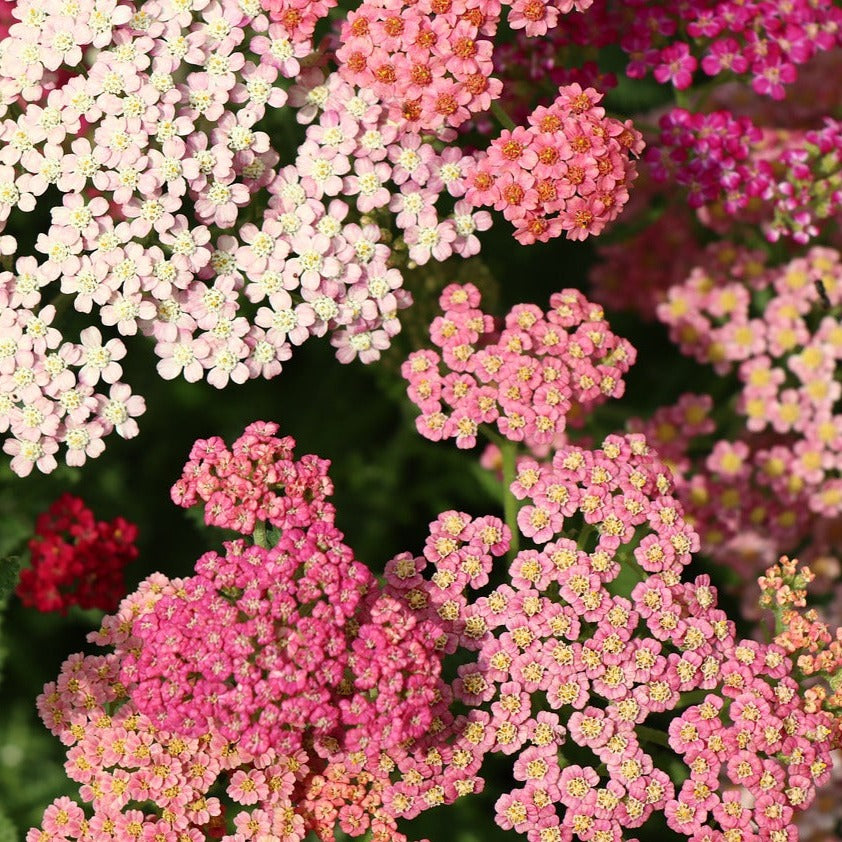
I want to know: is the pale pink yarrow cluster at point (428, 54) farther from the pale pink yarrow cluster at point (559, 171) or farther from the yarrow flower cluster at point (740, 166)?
the yarrow flower cluster at point (740, 166)

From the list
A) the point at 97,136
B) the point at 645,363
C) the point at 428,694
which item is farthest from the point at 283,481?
the point at 645,363

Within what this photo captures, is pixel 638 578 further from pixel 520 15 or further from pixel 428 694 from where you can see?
pixel 520 15

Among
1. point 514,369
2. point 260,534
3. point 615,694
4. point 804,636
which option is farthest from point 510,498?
point 804,636

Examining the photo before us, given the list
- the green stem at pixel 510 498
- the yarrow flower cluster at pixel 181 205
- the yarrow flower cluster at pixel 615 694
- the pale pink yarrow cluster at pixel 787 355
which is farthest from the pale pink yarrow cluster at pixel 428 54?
the pale pink yarrow cluster at pixel 787 355

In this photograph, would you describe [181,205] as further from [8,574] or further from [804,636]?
[804,636]

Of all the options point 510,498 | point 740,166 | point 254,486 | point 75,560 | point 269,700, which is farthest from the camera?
point 740,166

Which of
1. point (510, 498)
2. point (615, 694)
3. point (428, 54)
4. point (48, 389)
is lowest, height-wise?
point (615, 694)

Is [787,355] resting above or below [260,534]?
below
